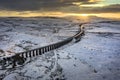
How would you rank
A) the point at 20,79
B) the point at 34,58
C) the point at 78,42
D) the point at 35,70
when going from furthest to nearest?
the point at 78,42
the point at 34,58
the point at 35,70
the point at 20,79

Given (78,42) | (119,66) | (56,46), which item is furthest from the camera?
(78,42)

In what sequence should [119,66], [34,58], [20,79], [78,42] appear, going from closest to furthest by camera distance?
[20,79], [119,66], [34,58], [78,42]

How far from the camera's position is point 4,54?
43.2 m

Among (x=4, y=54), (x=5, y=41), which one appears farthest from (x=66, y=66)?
(x=5, y=41)

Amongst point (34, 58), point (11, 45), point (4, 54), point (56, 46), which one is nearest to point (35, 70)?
point (34, 58)

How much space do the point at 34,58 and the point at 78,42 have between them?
48.9 ft

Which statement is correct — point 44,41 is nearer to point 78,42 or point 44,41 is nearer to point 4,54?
point 78,42

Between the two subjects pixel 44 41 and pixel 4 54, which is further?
pixel 44 41

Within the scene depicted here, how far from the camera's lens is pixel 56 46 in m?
48.1

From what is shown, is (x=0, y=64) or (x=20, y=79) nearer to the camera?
(x=20, y=79)

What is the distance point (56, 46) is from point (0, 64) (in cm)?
1338

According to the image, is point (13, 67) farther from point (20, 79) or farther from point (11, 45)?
point (11, 45)

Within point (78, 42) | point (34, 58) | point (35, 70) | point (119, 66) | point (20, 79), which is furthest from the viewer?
point (78, 42)

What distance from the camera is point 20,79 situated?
1239 inches
